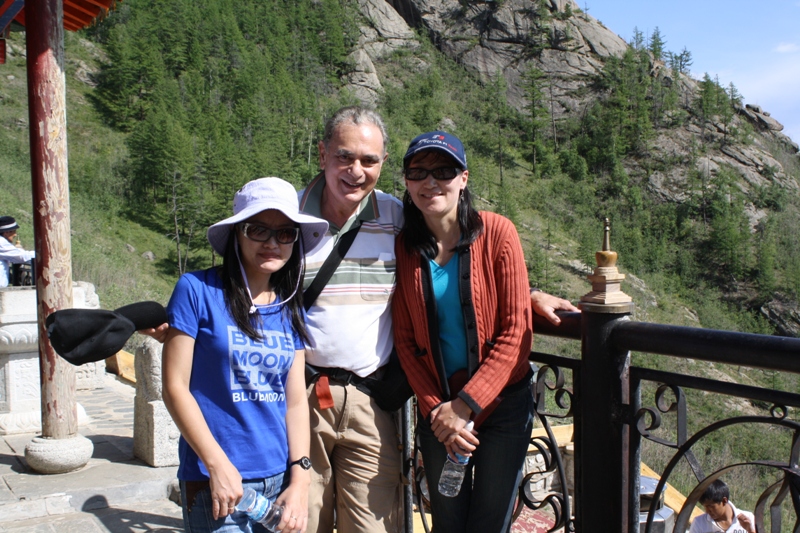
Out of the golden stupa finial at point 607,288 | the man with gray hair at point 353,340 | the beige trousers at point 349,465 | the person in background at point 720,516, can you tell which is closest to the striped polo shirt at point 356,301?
the man with gray hair at point 353,340

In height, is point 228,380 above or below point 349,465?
above

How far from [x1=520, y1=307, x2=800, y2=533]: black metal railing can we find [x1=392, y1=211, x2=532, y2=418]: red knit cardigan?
0.18 metres

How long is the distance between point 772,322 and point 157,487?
212 ft

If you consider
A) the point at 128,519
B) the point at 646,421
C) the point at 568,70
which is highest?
the point at 568,70

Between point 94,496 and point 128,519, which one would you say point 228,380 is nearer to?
point 128,519

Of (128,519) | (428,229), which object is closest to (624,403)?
(428,229)

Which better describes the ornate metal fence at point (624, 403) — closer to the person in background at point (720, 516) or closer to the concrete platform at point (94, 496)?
the person in background at point (720, 516)

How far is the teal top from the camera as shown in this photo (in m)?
1.98

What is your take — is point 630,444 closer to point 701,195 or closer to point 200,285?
point 200,285

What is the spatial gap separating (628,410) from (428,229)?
2.62 feet

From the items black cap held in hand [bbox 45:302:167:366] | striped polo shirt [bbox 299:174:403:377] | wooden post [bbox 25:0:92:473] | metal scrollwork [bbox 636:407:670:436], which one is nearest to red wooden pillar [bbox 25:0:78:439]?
wooden post [bbox 25:0:92:473]

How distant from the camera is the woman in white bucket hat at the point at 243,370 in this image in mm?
1689

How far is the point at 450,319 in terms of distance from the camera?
1988 millimetres

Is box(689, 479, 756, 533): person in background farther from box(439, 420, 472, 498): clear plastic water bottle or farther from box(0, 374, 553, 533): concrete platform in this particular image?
box(439, 420, 472, 498): clear plastic water bottle
